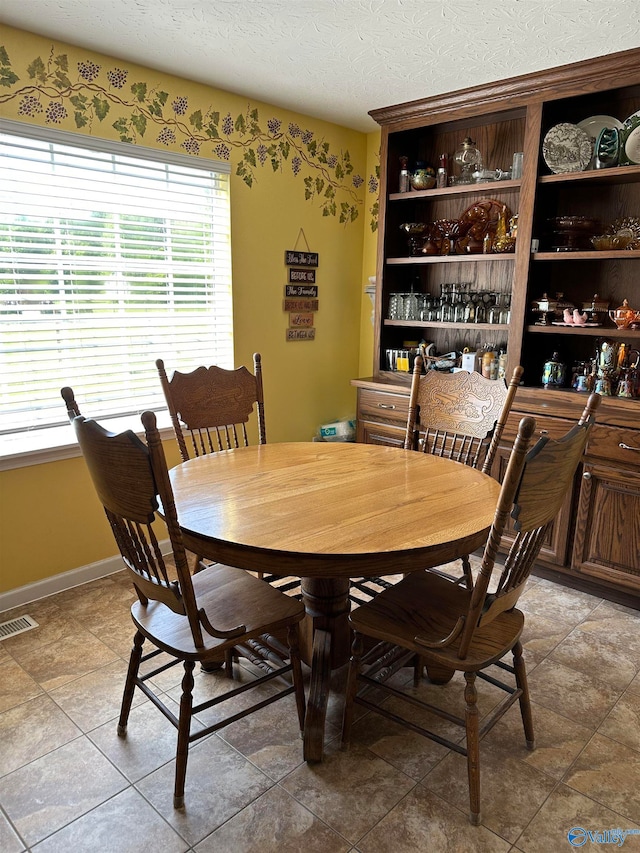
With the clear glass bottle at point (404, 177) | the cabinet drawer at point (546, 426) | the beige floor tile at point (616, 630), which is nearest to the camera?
the beige floor tile at point (616, 630)

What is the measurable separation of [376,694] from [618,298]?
228 cm

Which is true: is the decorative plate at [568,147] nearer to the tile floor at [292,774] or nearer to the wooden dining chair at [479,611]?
the wooden dining chair at [479,611]

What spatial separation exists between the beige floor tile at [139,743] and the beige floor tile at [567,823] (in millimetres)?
1041

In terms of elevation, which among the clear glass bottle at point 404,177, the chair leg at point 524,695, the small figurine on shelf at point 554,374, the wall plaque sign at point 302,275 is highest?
the clear glass bottle at point 404,177

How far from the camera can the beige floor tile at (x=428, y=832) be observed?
153 centimetres

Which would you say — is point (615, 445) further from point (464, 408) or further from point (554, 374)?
point (464, 408)

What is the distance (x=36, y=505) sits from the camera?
2723 millimetres

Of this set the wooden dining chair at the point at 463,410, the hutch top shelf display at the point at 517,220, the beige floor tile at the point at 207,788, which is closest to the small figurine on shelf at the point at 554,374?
the hutch top shelf display at the point at 517,220

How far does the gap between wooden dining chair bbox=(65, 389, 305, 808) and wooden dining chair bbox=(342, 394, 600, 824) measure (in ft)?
0.86

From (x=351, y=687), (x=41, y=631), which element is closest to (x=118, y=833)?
(x=351, y=687)

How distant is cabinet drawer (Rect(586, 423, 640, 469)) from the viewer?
2.63m

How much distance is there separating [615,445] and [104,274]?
8.20 feet

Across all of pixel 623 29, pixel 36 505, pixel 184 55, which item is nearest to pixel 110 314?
pixel 36 505

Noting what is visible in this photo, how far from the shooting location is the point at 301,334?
3803 millimetres
